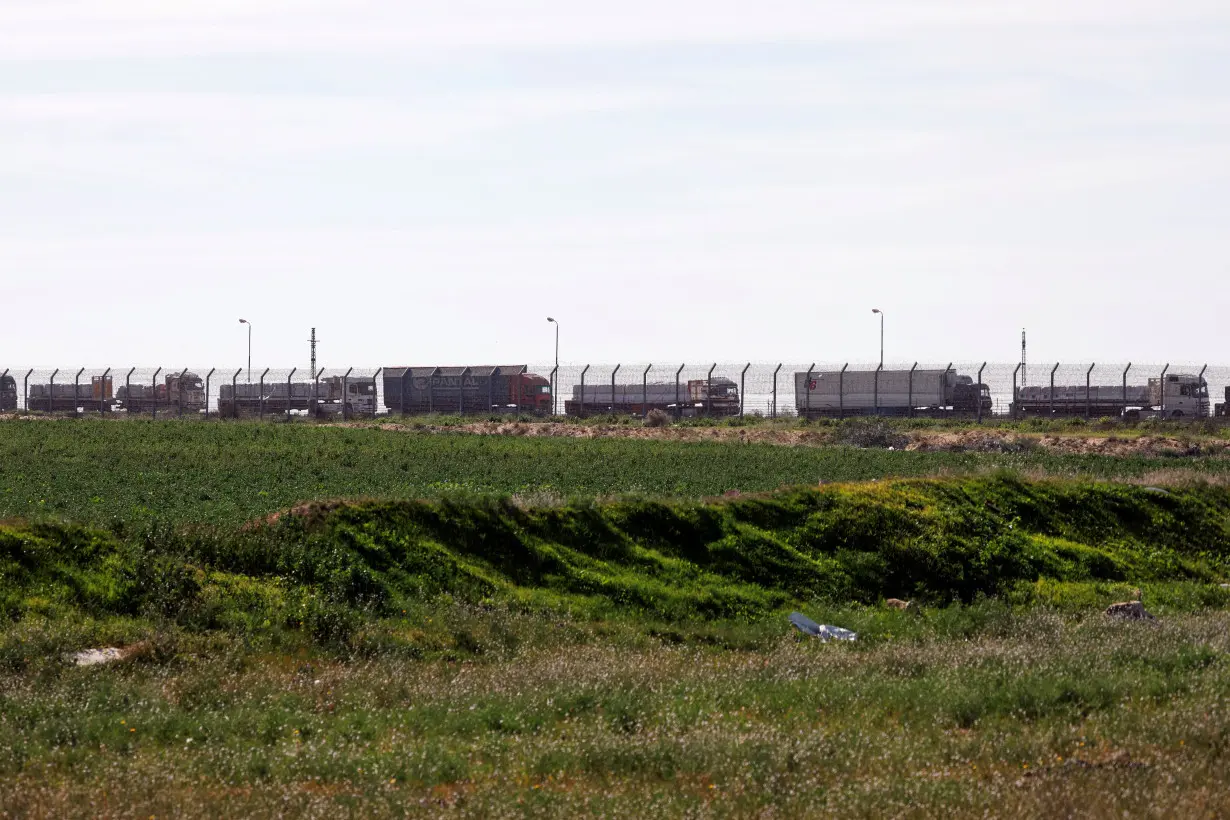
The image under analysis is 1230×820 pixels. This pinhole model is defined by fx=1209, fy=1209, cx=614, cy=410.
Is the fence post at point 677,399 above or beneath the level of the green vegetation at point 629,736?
above

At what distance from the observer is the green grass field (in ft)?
31.1

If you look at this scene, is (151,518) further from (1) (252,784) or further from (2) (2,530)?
(1) (252,784)

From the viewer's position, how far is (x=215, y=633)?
15.1 m

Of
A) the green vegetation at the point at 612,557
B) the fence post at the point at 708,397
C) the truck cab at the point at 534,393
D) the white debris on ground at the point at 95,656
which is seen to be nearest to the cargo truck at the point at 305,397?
the truck cab at the point at 534,393

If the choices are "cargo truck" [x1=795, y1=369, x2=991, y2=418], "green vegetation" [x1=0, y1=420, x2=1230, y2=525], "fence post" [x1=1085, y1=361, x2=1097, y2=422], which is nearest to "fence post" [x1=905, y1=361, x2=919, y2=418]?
"cargo truck" [x1=795, y1=369, x2=991, y2=418]

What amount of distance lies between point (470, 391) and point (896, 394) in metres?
23.0

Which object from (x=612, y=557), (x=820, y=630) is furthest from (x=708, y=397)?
(x=820, y=630)

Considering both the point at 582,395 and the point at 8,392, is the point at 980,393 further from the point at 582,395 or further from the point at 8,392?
the point at 8,392

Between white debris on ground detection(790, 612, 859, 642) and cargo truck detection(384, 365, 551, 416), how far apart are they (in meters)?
47.5

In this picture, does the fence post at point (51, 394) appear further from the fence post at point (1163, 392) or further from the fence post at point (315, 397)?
the fence post at point (1163, 392)

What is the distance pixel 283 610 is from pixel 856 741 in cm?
844

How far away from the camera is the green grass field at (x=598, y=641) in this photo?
947 centimetres

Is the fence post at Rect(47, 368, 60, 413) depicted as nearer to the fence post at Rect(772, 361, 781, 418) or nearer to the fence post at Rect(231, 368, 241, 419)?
the fence post at Rect(231, 368, 241, 419)

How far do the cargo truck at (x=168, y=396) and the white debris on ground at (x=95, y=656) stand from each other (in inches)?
2281
